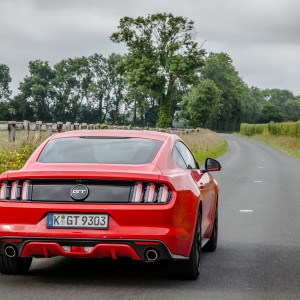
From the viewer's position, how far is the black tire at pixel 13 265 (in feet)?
22.4

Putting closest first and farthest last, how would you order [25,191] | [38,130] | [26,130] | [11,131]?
1. [25,191]
2. [11,131]
3. [26,130]
4. [38,130]

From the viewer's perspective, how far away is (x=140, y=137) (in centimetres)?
748

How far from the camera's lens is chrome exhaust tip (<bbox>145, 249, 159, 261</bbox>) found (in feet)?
20.6

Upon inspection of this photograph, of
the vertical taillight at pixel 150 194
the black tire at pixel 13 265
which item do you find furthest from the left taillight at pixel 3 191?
the vertical taillight at pixel 150 194

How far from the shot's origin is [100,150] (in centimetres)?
715

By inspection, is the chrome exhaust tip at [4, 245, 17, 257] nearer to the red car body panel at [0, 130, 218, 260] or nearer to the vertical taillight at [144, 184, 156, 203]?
the red car body panel at [0, 130, 218, 260]

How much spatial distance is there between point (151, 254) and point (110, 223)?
0.44 metres

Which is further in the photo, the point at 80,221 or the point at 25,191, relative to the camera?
the point at 25,191

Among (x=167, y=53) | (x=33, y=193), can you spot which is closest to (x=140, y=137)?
(x=33, y=193)

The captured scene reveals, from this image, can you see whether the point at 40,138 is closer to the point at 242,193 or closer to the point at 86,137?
the point at 242,193

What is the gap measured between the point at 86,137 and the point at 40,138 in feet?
51.1

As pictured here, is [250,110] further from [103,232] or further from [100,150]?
[103,232]

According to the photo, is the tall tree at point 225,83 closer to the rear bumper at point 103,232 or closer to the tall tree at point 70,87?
the tall tree at point 70,87

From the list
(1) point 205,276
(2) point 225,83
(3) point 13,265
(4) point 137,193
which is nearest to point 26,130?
(3) point 13,265
